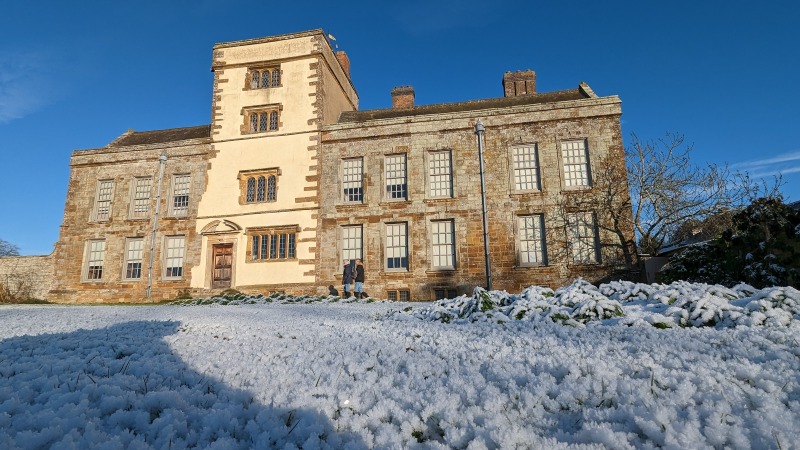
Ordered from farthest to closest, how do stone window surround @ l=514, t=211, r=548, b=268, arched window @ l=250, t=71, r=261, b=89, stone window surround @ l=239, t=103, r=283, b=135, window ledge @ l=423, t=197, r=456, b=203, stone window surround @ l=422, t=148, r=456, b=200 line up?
1. arched window @ l=250, t=71, r=261, b=89
2. stone window surround @ l=239, t=103, r=283, b=135
3. stone window surround @ l=422, t=148, r=456, b=200
4. window ledge @ l=423, t=197, r=456, b=203
5. stone window surround @ l=514, t=211, r=548, b=268

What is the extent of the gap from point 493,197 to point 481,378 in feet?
51.3

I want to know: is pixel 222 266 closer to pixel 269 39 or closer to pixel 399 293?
pixel 399 293

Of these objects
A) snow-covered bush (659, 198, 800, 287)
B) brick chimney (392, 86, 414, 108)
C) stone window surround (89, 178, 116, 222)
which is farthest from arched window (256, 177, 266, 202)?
snow-covered bush (659, 198, 800, 287)

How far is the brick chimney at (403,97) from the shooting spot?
2386 cm

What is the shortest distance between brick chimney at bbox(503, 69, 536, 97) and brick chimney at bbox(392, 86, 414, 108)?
16.8 feet

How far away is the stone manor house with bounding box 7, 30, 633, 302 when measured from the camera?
58.5 feet

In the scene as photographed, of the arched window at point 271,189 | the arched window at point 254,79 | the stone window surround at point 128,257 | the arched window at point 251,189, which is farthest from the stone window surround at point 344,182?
the stone window surround at point 128,257

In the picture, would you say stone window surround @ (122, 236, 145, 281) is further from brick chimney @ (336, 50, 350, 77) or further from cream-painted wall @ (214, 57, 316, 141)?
brick chimney @ (336, 50, 350, 77)

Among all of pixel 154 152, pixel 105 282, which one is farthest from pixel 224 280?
pixel 154 152

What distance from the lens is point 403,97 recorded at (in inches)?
944

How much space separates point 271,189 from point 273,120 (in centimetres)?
355

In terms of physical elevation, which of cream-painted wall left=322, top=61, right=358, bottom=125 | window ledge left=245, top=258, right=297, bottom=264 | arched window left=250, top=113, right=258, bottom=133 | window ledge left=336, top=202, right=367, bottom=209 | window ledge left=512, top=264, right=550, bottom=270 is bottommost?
window ledge left=512, top=264, right=550, bottom=270

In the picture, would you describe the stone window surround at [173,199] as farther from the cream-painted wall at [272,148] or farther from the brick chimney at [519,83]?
the brick chimney at [519,83]

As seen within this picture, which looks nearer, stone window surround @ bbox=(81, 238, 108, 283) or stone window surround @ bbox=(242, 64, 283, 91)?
stone window surround @ bbox=(81, 238, 108, 283)
